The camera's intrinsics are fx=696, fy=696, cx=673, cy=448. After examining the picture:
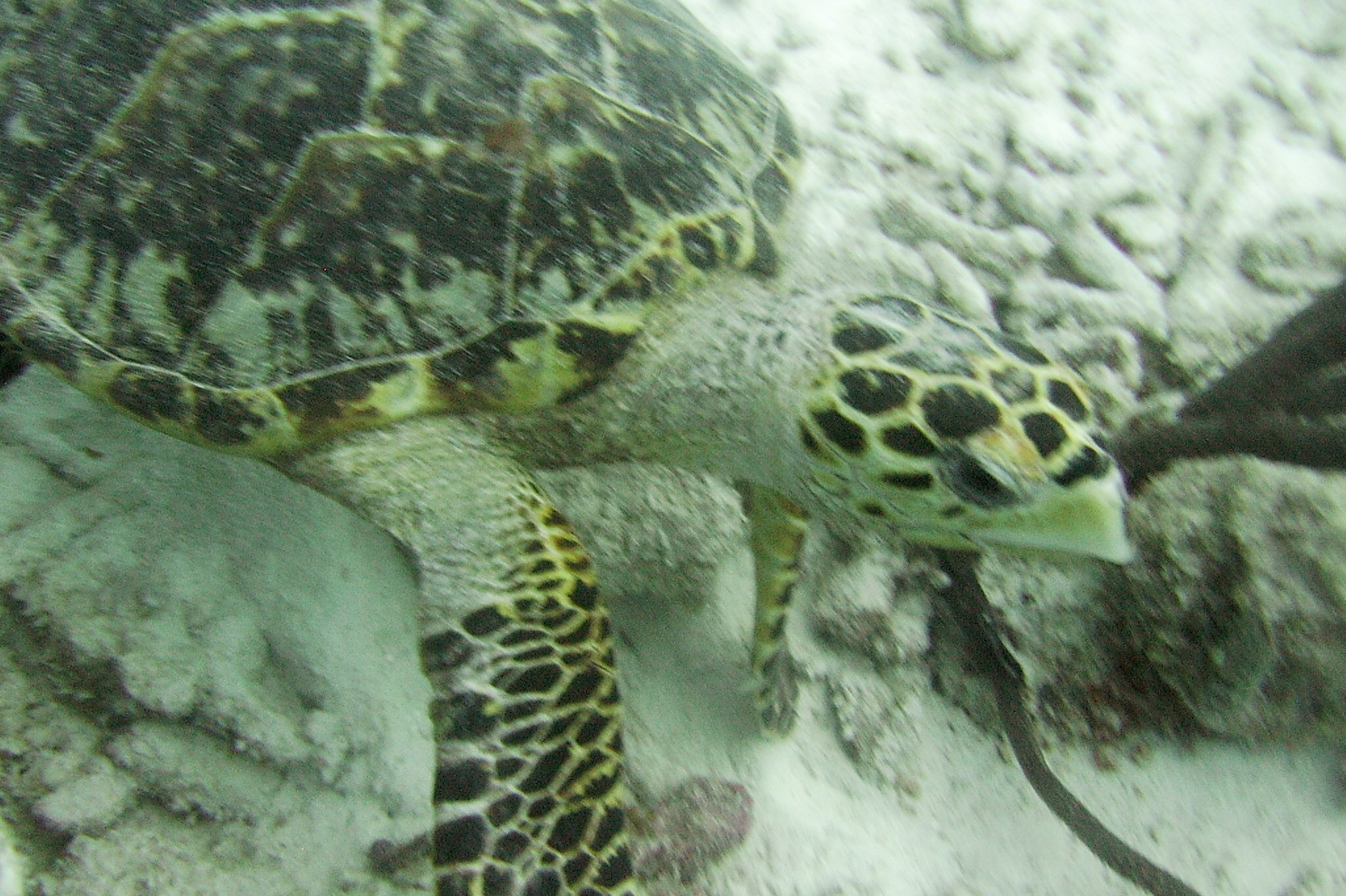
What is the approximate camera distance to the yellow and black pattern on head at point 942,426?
1.14 meters

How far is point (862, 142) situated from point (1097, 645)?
195cm

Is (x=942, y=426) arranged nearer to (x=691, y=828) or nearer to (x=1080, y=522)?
(x=1080, y=522)

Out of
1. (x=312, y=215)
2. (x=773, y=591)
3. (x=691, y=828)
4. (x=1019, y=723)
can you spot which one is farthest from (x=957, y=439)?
(x=312, y=215)

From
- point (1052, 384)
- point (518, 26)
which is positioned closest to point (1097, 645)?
point (1052, 384)

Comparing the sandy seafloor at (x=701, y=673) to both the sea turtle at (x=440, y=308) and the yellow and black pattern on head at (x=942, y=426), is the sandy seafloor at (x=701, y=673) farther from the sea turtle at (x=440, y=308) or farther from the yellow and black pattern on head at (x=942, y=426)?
the yellow and black pattern on head at (x=942, y=426)

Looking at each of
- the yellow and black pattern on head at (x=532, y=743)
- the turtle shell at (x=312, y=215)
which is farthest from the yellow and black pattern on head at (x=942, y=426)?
the yellow and black pattern on head at (x=532, y=743)

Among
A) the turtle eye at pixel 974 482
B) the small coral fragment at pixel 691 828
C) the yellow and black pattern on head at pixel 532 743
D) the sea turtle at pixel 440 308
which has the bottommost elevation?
the small coral fragment at pixel 691 828

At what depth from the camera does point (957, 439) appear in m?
1.16

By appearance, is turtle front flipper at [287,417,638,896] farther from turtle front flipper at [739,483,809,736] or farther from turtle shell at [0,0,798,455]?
turtle front flipper at [739,483,809,736]

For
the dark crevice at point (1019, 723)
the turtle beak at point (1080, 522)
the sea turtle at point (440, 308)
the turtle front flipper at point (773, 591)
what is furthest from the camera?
the turtle front flipper at point (773, 591)

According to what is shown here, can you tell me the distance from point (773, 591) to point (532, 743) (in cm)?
67

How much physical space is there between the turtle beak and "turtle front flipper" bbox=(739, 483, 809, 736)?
54 centimetres

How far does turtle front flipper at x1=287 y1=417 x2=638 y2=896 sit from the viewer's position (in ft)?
4.02

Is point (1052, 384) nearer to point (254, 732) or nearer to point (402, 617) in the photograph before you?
point (402, 617)
